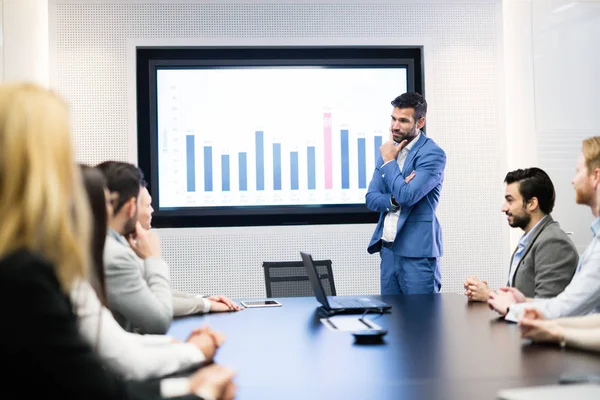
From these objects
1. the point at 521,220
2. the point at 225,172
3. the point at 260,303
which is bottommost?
the point at 260,303

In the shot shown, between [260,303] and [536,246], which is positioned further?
[260,303]

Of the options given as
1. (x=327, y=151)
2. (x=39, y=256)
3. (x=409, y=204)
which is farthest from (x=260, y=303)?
(x=39, y=256)

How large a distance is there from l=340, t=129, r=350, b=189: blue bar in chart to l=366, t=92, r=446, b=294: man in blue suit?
1257 mm

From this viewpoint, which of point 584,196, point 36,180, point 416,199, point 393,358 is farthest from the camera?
point 416,199

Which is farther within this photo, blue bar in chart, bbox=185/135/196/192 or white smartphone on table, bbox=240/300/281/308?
blue bar in chart, bbox=185/135/196/192

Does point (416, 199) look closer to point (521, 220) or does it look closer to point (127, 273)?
point (521, 220)

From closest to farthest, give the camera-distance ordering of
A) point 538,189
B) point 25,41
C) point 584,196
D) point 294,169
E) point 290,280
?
1. point 584,196
2. point 538,189
3. point 290,280
4. point 25,41
5. point 294,169

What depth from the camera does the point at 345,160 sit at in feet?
18.2

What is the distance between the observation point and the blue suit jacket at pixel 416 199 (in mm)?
4000

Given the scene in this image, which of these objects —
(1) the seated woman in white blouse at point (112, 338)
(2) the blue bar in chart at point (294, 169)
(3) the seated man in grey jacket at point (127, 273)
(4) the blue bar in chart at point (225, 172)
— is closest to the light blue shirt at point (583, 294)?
(1) the seated woman in white blouse at point (112, 338)

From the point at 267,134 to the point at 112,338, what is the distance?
12.8 feet

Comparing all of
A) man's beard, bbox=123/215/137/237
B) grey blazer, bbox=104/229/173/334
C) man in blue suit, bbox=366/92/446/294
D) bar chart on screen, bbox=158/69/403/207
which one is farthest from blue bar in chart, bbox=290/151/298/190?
grey blazer, bbox=104/229/173/334

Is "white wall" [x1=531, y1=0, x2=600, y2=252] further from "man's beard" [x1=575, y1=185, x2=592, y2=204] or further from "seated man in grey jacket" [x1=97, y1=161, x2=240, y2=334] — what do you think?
"seated man in grey jacket" [x1=97, y1=161, x2=240, y2=334]

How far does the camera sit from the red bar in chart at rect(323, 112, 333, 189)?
5539 millimetres
